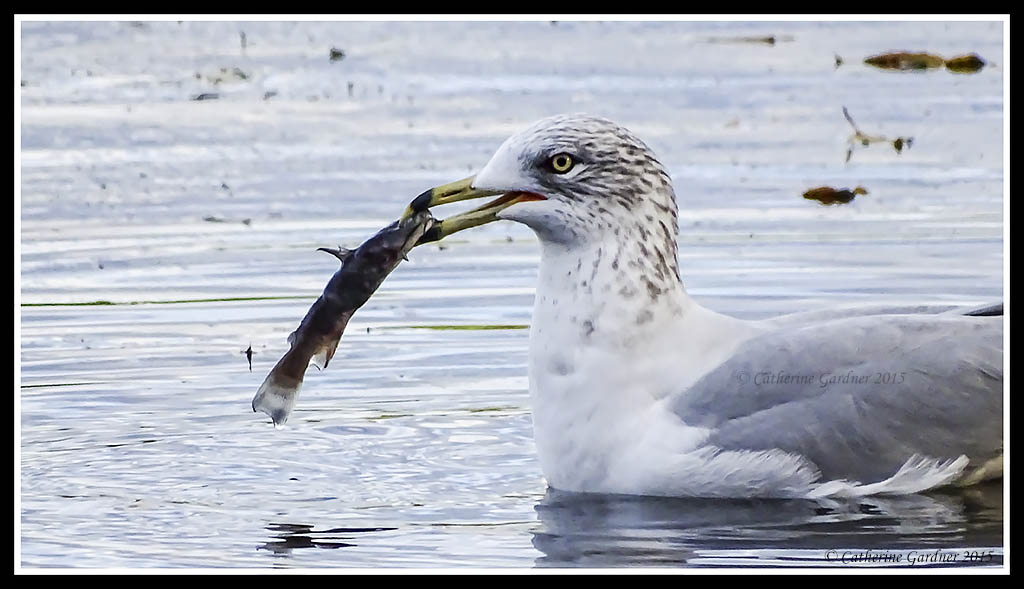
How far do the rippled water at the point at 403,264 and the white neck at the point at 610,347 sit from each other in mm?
275

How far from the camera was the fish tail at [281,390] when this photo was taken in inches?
348

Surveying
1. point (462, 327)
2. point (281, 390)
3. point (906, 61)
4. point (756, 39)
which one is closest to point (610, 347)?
point (281, 390)

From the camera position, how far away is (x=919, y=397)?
8.83 m

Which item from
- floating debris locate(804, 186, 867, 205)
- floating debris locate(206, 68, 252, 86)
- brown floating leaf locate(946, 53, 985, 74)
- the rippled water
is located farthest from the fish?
brown floating leaf locate(946, 53, 985, 74)

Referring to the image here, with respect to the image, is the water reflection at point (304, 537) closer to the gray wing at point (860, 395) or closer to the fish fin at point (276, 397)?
the fish fin at point (276, 397)

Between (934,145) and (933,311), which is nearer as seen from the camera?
(933,311)

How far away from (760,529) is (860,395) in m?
0.74

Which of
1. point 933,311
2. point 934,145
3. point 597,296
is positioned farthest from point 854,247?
point 597,296

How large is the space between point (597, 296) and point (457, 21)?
13263 mm

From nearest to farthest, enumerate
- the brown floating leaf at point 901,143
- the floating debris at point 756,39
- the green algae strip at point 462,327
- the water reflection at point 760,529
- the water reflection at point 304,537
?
the water reflection at point 760,529 → the water reflection at point 304,537 → the green algae strip at point 462,327 → the brown floating leaf at point 901,143 → the floating debris at point 756,39

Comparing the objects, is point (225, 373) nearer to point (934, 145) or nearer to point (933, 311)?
point (933, 311)

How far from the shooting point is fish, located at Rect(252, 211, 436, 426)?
8.85 m

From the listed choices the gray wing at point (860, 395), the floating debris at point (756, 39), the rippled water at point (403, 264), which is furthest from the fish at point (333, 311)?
the floating debris at point (756, 39)

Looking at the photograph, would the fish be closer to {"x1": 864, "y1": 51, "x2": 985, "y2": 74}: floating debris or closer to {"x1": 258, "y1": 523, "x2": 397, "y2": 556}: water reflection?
{"x1": 258, "y1": 523, "x2": 397, "y2": 556}: water reflection
